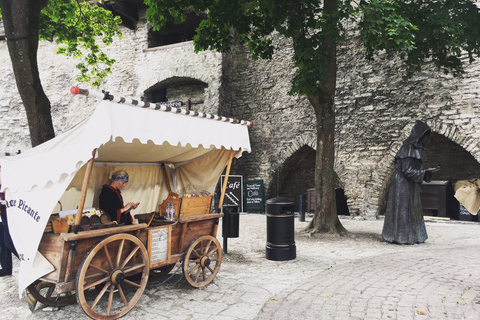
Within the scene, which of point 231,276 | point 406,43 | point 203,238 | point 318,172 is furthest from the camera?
point 318,172

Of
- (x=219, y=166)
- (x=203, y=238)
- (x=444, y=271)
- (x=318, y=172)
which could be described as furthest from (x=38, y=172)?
(x=318, y=172)

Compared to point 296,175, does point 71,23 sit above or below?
above

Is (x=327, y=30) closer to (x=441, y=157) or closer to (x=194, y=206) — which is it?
(x=194, y=206)

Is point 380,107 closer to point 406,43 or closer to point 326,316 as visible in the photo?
point 406,43

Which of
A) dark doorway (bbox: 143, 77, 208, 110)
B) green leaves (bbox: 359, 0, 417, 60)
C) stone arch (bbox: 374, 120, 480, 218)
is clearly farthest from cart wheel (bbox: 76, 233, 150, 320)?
dark doorway (bbox: 143, 77, 208, 110)

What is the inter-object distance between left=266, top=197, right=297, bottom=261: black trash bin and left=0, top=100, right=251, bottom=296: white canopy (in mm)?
1373

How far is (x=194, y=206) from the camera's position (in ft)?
15.0

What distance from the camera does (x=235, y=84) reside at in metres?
14.4

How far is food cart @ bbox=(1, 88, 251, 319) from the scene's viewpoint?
3.20 m

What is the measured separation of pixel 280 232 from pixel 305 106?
793cm

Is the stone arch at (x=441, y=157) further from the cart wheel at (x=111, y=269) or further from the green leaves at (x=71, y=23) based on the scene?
the cart wheel at (x=111, y=269)

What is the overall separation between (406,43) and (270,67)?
741 centimetres

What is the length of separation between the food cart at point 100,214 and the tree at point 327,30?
3.40 m

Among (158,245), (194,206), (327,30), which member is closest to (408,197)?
(327,30)
